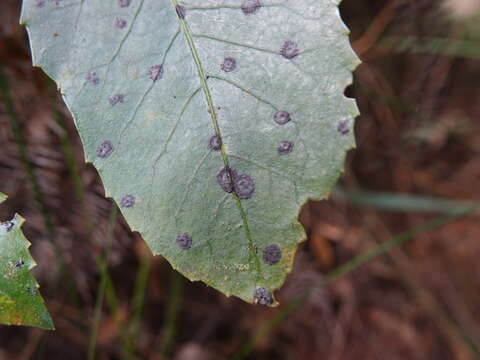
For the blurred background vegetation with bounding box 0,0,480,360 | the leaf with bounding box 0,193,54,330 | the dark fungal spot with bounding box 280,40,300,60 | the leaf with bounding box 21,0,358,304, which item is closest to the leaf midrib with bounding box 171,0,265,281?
the leaf with bounding box 21,0,358,304

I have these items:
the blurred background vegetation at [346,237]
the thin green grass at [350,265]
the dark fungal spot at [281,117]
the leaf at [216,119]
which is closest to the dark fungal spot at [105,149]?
the leaf at [216,119]

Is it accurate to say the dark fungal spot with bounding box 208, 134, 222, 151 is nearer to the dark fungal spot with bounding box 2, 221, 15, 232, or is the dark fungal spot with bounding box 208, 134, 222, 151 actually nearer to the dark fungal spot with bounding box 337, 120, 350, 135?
the dark fungal spot with bounding box 337, 120, 350, 135

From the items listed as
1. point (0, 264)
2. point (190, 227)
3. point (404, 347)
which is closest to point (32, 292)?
point (0, 264)

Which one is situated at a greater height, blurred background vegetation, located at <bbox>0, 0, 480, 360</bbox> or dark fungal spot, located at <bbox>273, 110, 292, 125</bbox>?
dark fungal spot, located at <bbox>273, 110, 292, 125</bbox>

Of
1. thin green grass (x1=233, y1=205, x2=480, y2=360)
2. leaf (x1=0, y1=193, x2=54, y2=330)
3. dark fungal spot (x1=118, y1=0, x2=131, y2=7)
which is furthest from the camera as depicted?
thin green grass (x1=233, y1=205, x2=480, y2=360)

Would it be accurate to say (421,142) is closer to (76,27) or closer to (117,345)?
(117,345)

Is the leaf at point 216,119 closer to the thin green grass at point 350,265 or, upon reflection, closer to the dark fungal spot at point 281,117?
the dark fungal spot at point 281,117

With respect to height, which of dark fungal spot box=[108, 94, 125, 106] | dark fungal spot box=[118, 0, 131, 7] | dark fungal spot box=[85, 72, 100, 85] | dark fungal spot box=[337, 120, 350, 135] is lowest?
dark fungal spot box=[337, 120, 350, 135]
